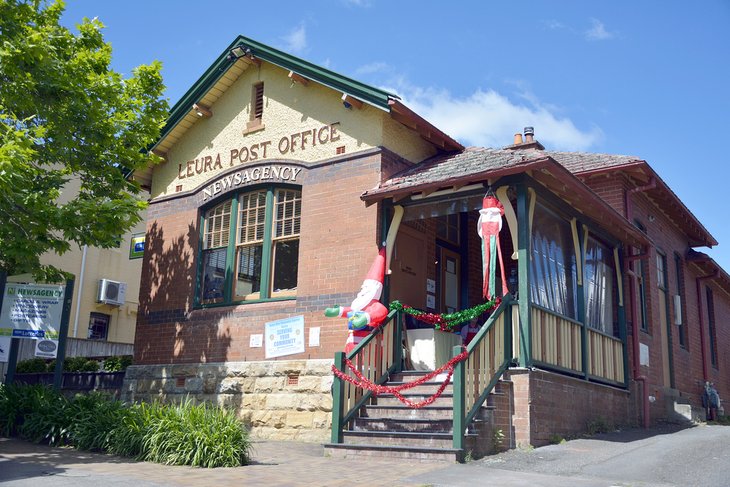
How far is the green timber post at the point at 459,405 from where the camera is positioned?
360 inches

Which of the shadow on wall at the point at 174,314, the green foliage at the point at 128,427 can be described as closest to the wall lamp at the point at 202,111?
the shadow on wall at the point at 174,314

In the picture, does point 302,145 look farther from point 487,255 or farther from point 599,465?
point 599,465

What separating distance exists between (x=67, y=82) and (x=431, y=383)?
23.8 feet

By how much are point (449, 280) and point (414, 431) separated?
4966 mm

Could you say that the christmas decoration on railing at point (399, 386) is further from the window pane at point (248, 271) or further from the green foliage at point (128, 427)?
the window pane at point (248, 271)

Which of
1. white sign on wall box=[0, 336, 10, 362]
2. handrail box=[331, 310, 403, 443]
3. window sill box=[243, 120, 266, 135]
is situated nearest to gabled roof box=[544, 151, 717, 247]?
handrail box=[331, 310, 403, 443]

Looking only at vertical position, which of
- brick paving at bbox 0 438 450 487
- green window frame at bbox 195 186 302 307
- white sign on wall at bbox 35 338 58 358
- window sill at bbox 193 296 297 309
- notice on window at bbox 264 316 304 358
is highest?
green window frame at bbox 195 186 302 307

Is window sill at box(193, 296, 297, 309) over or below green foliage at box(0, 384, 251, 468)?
over

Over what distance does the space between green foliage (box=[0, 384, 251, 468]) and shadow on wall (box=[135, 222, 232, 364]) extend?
95.6 inches

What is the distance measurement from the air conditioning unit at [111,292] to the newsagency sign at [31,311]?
1381 centimetres

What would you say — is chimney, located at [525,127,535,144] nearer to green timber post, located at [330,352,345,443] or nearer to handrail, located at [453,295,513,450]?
handrail, located at [453,295,513,450]

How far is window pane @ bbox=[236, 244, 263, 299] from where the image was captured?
13984 mm

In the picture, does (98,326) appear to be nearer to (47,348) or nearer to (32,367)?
(32,367)

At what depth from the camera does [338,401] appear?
10.6 metres
